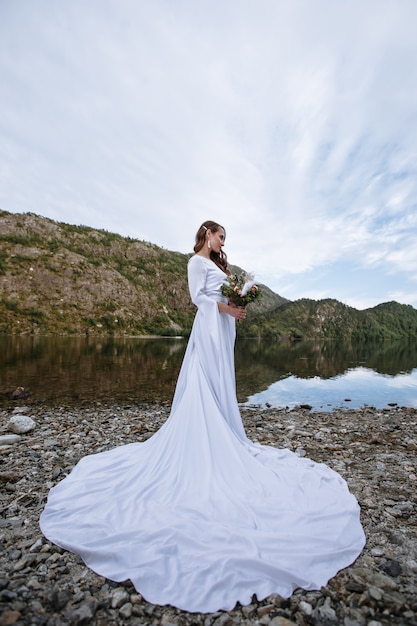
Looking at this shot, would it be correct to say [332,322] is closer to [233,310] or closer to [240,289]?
[233,310]

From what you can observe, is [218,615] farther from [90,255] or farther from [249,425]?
[90,255]

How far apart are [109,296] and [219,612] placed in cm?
9510

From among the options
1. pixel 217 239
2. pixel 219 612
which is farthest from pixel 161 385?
pixel 219 612

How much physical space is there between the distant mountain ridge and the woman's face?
54961 mm

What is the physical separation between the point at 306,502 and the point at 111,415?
24.6 ft

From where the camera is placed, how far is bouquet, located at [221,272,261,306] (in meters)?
4.57

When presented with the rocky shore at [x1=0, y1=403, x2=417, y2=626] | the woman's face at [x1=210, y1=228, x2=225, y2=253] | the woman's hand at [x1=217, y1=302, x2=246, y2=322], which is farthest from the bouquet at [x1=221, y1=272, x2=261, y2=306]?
the rocky shore at [x1=0, y1=403, x2=417, y2=626]

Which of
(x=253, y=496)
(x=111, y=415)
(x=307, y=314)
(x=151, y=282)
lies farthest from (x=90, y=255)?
(x=253, y=496)

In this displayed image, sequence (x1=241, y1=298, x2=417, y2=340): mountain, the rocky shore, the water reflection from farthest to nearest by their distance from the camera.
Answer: (x1=241, y1=298, x2=417, y2=340): mountain < the water reflection < the rocky shore

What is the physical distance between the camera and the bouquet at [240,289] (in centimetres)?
457

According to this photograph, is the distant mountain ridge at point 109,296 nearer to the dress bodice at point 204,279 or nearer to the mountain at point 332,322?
the mountain at point 332,322

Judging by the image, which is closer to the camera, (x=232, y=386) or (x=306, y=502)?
(x=306, y=502)

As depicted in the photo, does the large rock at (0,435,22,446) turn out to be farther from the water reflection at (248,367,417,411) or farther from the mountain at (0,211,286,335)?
the mountain at (0,211,286,335)

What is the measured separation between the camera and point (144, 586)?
106 inches
